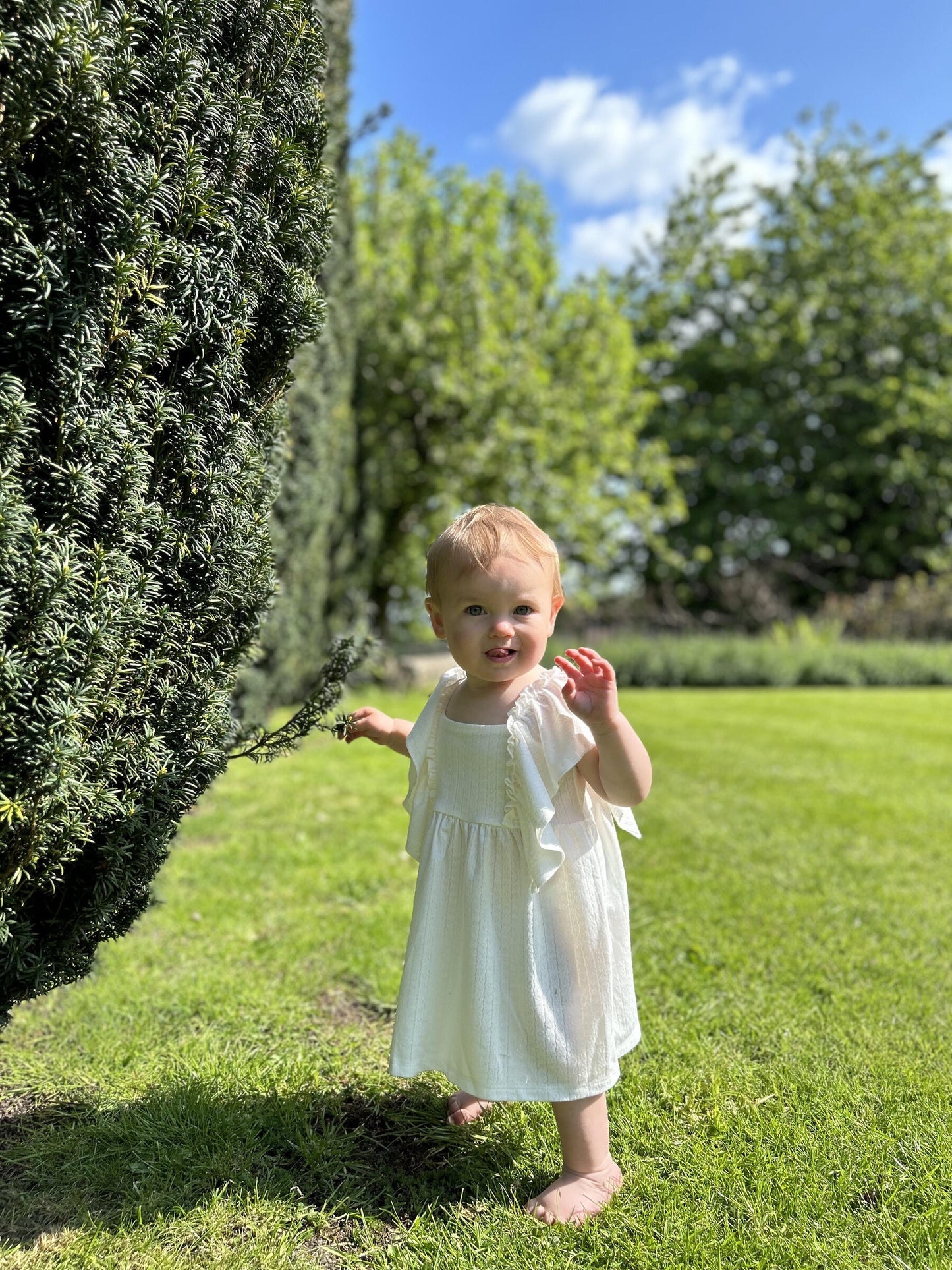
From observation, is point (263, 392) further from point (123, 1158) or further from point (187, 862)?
point (187, 862)

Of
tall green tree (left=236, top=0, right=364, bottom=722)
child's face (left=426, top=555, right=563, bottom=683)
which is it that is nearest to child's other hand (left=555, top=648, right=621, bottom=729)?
child's face (left=426, top=555, right=563, bottom=683)

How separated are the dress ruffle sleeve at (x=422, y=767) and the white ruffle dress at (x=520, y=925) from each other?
6 centimetres

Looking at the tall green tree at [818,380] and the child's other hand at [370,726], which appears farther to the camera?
the tall green tree at [818,380]

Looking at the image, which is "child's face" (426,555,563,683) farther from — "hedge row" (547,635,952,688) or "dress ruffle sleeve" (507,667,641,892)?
"hedge row" (547,635,952,688)

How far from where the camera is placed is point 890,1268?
1.85 m

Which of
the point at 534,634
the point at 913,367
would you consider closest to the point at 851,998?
the point at 534,634

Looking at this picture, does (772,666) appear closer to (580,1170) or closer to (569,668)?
(580,1170)

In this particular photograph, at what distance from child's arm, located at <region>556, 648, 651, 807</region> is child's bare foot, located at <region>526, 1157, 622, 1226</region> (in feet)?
2.78

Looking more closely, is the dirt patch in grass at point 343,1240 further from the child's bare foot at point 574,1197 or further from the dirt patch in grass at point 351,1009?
the dirt patch in grass at point 351,1009

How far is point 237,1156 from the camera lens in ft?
7.34

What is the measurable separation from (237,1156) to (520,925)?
91cm

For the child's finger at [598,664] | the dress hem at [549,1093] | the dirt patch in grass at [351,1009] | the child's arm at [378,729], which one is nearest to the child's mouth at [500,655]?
the child's finger at [598,664]

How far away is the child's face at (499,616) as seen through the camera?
2.06 metres

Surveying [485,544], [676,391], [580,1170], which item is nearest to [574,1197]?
[580,1170]
